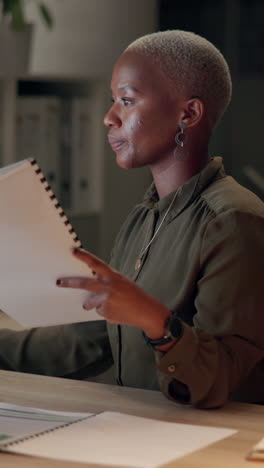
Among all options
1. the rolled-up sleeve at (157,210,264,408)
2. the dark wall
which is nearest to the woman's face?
the rolled-up sleeve at (157,210,264,408)

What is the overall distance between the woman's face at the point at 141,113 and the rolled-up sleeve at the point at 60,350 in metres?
0.38

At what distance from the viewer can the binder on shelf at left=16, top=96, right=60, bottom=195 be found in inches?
144

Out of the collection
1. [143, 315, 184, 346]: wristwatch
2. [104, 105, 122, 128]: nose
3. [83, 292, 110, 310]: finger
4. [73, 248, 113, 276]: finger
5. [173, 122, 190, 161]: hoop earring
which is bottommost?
[143, 315, 184, 346]: wristwatch

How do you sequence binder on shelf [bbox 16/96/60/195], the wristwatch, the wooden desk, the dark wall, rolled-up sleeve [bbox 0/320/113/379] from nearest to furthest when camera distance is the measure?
the wooden desk < the wristwatch < rolled-up sleeve [bbox 0/320/113/379] < binder on shelf [bbox 16/96/60/195] < the dark wall

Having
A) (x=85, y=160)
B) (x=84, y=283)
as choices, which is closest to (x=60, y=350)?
(x=84, y=283)

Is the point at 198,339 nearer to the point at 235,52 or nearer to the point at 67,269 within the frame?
the point at 67,269

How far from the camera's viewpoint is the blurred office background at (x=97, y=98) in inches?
146

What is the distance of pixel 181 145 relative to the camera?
1806 millimetres

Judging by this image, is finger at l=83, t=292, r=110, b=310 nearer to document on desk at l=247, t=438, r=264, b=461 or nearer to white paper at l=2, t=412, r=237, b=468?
white paper at l=2, t=412, r=237, b=468

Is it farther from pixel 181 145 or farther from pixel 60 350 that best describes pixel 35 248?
pixel 60 350

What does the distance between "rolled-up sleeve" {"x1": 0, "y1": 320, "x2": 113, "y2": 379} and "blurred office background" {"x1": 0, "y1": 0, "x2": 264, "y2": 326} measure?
1645 mm

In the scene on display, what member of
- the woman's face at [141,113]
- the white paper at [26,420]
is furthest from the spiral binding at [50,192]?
the woman's face at [141,113]

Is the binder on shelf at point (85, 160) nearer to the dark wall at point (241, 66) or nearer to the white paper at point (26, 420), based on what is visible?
the dark wall at point (241, 66)

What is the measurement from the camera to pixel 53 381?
176 centimetres
